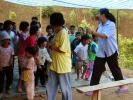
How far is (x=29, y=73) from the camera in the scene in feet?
19.6

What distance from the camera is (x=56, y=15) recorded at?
523 centimetres

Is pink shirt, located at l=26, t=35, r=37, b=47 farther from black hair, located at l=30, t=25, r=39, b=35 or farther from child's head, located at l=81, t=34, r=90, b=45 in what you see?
child's head, located at l=81, t=34, r=90, b=45

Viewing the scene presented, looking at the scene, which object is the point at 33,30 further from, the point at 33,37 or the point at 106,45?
the point at 106,45

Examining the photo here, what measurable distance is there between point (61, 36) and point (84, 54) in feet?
9.60

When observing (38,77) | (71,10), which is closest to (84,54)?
(38,77)

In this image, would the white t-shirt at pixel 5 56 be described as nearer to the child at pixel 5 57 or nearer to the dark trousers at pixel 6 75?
the child at pixel 5 57

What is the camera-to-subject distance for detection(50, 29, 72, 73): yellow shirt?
17.4 ft

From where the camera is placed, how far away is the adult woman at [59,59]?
529 centimetres

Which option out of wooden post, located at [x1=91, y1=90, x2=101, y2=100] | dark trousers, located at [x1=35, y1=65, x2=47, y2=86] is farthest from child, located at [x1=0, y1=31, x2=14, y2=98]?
wooden post, located at [x1=91, y1=90, x2=101, y2=100]

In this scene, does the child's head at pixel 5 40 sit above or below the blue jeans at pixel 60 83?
above

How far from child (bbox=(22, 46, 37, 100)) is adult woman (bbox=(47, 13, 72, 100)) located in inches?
21.6

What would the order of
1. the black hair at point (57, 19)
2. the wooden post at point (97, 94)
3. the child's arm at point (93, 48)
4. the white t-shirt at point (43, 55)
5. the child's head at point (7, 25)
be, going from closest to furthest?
the black hair at point (57, 19) < the wooden post at point (97, 94) < the white t-shirt at point (43, 55) < the child's head at point (7, 25) < the child's arm at point (93, 48)

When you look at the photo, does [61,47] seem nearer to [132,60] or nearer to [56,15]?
[56,15]

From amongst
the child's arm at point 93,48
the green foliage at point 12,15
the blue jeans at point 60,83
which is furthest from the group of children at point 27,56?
the green foliage at point 12,15
